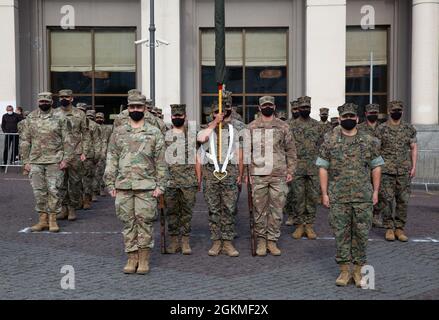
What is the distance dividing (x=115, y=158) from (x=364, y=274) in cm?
322

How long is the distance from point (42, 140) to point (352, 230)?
17.8ft

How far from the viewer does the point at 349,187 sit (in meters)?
7.21

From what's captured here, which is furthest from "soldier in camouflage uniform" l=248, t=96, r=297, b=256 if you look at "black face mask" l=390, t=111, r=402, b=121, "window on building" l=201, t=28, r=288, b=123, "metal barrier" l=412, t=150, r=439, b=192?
"window on building" l=201, t=28, r=288, b=123

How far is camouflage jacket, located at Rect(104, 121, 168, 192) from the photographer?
7.59 meters

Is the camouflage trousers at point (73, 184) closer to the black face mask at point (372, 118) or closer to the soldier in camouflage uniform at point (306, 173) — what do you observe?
the soldier in camouflage uniform at point (306, 173)

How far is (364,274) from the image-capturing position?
7301 millimetres

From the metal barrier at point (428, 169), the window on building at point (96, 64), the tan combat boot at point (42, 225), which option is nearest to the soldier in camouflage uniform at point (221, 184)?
the tan combat boot at point (42, 225)

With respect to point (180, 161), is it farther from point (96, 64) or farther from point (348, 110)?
point (96, 64)

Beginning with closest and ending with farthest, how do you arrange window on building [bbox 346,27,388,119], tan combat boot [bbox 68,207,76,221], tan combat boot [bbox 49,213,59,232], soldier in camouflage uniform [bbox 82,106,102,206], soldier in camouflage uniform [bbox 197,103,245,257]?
soldier in camouflage uniform [bbox 197,103,245,257]
tan combat boot [bbox 49,213,59,232]
tan combat boot [bbox 68,207,76,221]
soldier in camouflage uniform [bbox 82,106,102,206]
window on building [bbox 346,27,388,119]

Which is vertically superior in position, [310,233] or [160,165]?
[160,165]

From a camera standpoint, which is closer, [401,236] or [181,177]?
[181,177]

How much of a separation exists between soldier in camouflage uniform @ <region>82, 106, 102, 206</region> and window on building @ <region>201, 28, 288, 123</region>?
1123 cm

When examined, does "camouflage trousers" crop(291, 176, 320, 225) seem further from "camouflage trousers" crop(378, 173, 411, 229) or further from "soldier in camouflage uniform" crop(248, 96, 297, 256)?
"soldier in camouflage uniform" crop(248, 96, 297, 256)

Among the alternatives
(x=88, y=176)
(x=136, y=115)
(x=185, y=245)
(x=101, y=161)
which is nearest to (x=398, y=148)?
(x=185, y=245)
